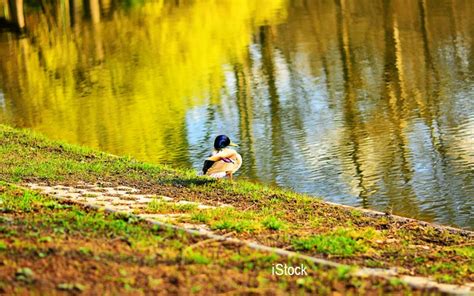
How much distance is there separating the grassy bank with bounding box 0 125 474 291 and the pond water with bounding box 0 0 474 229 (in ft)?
6.14

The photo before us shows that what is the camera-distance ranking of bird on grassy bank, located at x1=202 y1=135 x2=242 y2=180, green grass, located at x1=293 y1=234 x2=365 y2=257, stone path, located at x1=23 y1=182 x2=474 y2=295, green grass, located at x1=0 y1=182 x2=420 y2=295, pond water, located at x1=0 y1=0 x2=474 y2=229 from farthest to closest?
pond water, located at x1=0 y1=0 x2=474 y2=229 → bird on grassy bank, located at x1=202 y1=135 x2=242 y2=180 → green grass, located at x1=293 y1=234 x2=365 y2=257 → stone path, located at x1=23 y1=182 x2=474 y2=295 → green grass, located at x1=0 y1=182 x2=420 y2=295

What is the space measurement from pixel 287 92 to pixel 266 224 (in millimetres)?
15331

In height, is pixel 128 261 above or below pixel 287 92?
above

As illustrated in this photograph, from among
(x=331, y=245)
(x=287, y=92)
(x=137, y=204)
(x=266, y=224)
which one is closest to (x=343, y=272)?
(x=331, y=245)

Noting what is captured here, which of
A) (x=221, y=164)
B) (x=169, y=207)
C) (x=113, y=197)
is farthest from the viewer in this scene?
(x=221, y=164)

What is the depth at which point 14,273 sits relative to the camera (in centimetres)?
725

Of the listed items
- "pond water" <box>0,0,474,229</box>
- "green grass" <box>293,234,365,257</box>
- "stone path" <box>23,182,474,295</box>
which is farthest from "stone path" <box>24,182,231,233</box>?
"pond water" <box>0,0,474,229</box>

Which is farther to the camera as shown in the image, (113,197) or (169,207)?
(113,197)

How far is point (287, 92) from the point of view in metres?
25.7

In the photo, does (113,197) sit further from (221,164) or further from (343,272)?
(343,272)

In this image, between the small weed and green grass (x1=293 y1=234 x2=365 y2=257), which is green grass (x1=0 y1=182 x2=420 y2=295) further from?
green grass (x1=293 y1=234 x2=365 y2=257)

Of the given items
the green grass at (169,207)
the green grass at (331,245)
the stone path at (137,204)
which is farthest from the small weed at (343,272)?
the green grass at (169,207)

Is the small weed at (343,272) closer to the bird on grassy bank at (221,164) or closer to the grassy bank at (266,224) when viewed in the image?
the grassy bank at (266,224)

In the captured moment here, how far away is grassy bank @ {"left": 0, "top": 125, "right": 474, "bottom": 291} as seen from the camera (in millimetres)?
8719
